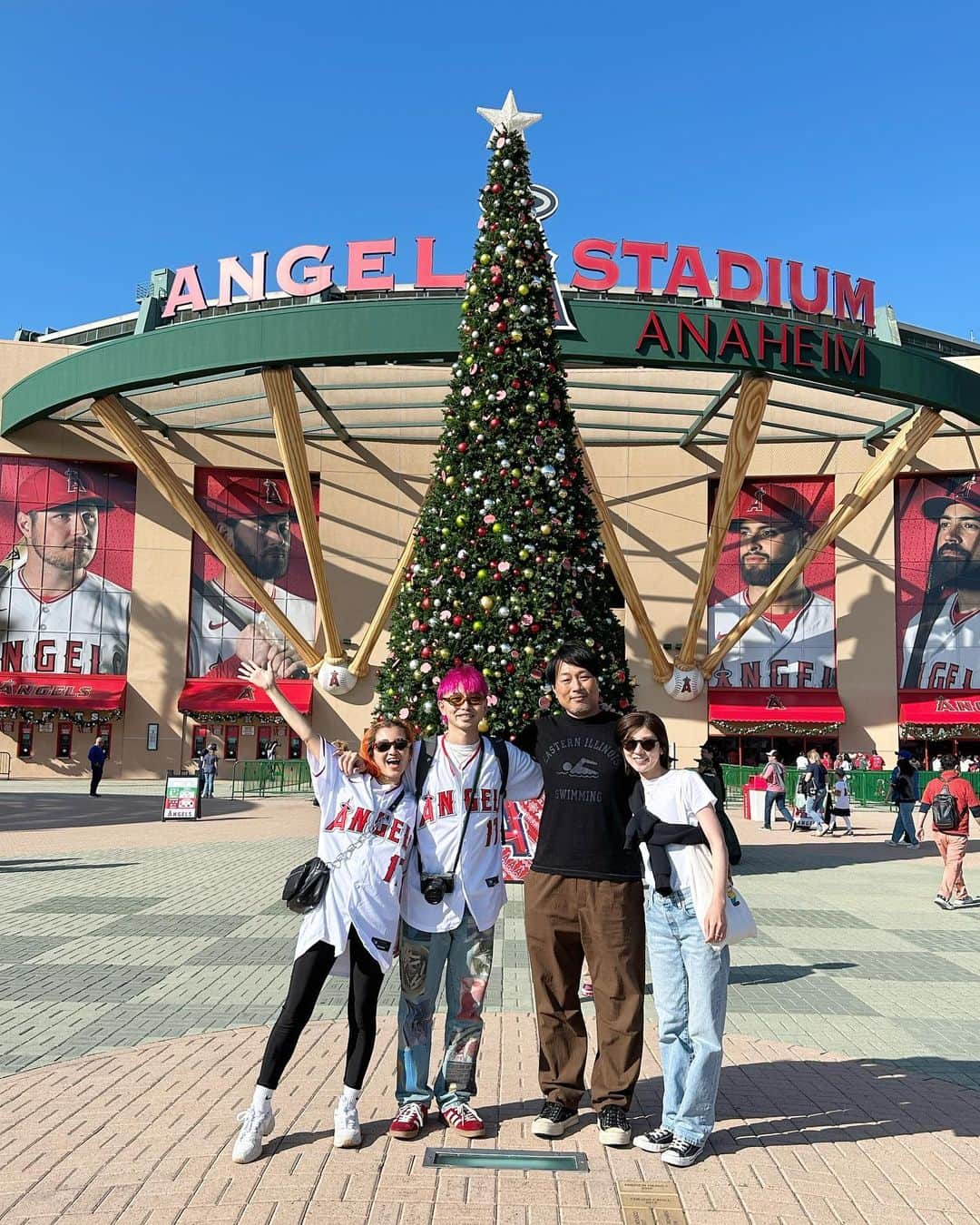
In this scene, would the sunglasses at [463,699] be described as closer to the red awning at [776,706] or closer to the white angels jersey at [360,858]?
the white angels jersey at [360,858]

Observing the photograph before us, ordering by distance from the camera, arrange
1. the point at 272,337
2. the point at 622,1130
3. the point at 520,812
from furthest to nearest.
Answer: the point at 272,337 → the point at 520,812 → the point at 622,1130

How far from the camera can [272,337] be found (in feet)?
77.0

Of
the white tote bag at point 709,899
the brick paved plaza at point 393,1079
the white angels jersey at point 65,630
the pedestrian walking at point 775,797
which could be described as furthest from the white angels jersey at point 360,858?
the white angels jersey at point 65,630

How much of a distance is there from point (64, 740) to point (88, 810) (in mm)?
13181

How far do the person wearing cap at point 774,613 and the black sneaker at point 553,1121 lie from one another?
3189cm

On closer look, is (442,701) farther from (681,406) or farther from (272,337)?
(681,406)

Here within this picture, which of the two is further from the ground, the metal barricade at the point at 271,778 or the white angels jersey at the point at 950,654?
the white angels jersey at the point at 950,654

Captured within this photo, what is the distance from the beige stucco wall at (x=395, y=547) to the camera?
3409cm

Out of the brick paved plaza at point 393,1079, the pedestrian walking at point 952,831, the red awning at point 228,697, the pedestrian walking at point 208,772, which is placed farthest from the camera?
the red awning at point 228,697

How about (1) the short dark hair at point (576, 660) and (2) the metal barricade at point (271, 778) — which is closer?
(1) the short dark hair at point (576, 660)

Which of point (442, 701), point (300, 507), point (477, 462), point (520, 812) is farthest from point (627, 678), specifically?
point (300, 507)

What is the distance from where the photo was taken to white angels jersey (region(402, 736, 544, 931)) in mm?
4109

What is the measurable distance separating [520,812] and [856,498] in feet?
71.9

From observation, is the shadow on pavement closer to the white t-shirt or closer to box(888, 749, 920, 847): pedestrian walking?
box(888, 749, 920, 847): pedestrian walking
